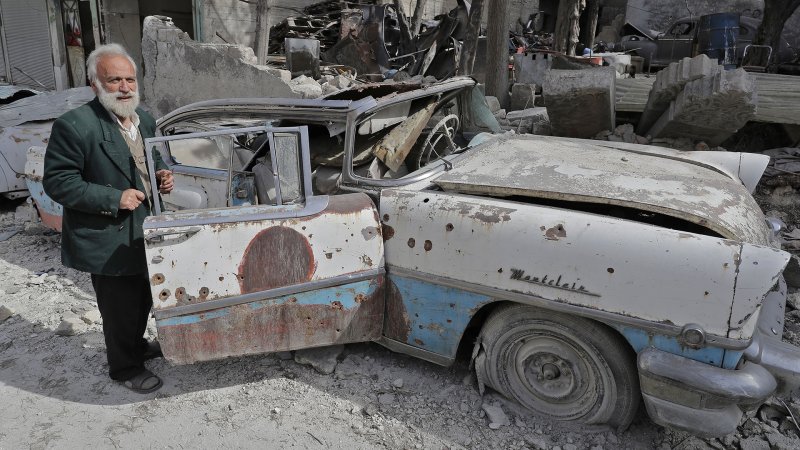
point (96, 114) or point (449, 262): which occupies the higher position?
point (96, 114)

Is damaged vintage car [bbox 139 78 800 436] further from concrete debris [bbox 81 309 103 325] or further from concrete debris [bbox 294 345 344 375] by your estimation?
concrete debris [bbox 81 309 103 325]

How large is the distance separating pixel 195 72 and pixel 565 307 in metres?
7.16

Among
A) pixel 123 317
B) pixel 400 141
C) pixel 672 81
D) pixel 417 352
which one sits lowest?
pixel 417 352

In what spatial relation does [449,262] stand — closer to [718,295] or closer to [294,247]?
[294,247]

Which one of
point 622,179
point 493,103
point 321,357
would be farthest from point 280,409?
point 493,103

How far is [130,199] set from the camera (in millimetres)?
2557

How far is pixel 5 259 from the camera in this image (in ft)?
15.8

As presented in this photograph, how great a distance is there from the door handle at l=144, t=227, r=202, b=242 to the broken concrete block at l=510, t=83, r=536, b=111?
5700mm

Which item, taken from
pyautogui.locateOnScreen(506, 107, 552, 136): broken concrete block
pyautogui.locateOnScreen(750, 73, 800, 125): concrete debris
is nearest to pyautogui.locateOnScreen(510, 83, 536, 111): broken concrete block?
pyautogui.locateOnScreen(506, 107, 552, 136): broken concrete block

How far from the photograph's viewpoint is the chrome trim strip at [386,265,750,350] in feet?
6.85

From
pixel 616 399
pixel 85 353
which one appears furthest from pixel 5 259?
pixel 616 399

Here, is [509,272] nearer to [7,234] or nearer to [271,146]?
[271,146]

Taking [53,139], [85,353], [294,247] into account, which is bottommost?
[85,353]

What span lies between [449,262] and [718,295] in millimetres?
1093
